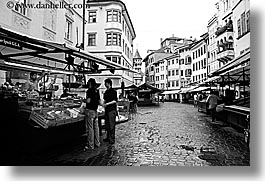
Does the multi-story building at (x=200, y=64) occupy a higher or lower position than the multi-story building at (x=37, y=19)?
lower

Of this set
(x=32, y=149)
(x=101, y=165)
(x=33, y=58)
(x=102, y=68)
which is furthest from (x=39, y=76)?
(x=101, y=165)

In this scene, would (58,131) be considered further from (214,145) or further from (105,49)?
(214,145)

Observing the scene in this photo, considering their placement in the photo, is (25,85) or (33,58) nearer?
(25,85)

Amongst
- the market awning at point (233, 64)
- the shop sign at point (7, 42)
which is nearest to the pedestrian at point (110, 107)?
the shop sign at point (7, 42)

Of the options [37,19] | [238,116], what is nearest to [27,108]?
[37,19]

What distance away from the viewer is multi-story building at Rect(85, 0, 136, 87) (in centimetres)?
404

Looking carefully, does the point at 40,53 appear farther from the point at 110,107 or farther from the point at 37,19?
the point at 110,107

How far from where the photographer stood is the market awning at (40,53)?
3102 mm

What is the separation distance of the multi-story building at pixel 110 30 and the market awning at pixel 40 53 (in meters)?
0.23

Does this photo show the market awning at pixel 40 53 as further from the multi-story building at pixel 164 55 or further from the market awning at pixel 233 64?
the market awning at pixel 233 64

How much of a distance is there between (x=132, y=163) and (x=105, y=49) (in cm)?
245

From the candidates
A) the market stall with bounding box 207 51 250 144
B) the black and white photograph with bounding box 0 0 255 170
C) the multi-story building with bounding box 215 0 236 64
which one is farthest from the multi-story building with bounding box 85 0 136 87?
the multi-story building with bounding box 215 0 236 64

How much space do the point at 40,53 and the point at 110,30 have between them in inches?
53.4

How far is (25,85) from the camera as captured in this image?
4207 millimetres
